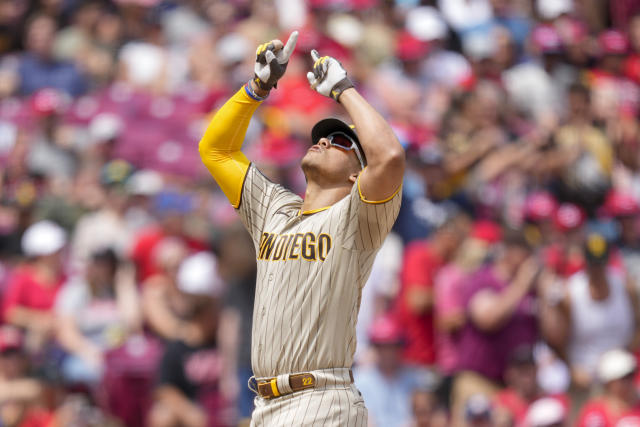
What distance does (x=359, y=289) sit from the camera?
184 inches

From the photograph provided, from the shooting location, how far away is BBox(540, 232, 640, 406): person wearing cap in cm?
757

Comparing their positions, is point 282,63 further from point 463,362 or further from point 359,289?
point 463,362

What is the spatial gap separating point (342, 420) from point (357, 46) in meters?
8.12

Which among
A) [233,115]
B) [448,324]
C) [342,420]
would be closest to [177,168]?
[448,324]

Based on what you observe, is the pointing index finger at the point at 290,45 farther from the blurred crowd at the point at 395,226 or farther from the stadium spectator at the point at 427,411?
the stadium spectator at the point at 427,411

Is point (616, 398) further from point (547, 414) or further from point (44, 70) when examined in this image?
point (44, 70)

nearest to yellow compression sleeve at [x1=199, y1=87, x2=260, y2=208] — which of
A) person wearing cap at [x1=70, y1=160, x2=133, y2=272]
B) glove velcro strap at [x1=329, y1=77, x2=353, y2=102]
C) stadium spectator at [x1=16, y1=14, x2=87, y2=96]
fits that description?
glove velcro strap at [x1=329, y1=77, x2=353, y2=102]

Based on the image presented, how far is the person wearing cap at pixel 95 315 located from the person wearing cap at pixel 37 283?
0.15 metres

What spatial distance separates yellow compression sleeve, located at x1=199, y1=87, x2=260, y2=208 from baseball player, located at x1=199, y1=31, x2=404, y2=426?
242 millimetres

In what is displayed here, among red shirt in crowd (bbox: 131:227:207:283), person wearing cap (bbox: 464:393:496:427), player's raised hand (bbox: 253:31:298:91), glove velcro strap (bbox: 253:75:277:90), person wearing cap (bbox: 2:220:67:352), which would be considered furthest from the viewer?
red shirt in crowd (bbox: 131:227:207:283)

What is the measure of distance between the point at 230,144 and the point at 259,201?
323 millimetres

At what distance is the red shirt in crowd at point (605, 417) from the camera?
696cm

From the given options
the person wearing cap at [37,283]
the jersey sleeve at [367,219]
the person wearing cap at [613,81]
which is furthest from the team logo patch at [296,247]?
the person wearing cap at [613,81]

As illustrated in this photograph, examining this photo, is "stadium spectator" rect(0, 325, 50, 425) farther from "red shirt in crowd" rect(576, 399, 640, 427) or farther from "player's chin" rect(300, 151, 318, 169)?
"player's chin" rect(300, 151, 318, 169)
